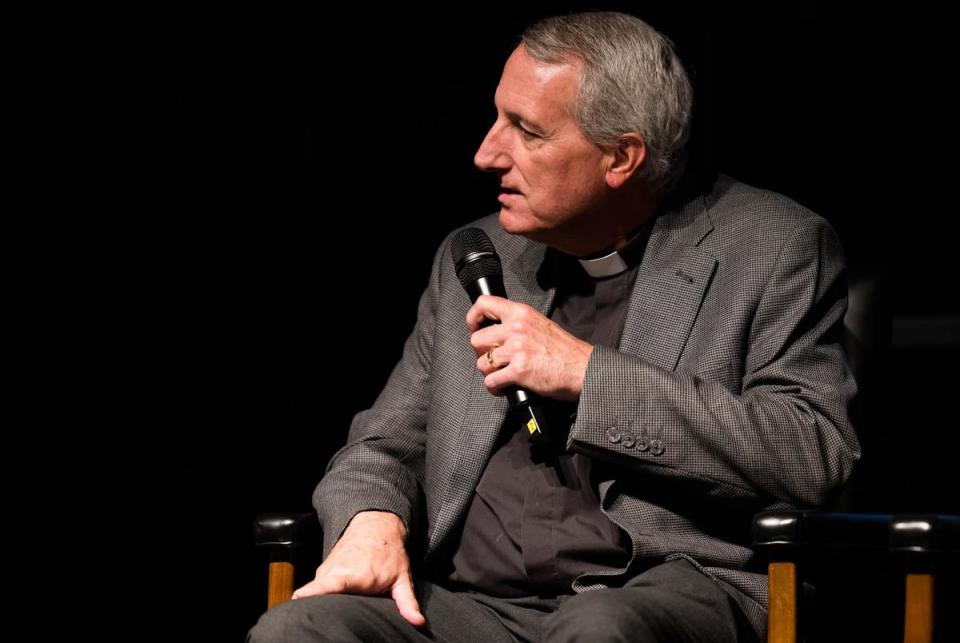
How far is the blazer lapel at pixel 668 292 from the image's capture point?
1873mm

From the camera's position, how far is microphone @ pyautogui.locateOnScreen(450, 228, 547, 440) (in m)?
1.74

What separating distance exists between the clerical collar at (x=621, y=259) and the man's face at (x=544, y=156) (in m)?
0.08

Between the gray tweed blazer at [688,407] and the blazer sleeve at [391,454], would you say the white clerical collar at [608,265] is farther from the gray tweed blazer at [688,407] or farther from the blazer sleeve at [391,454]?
the blazer sleeve at [391,454]

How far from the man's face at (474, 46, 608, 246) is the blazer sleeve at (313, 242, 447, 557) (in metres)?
0.27

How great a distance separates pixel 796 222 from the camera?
75.0 inches

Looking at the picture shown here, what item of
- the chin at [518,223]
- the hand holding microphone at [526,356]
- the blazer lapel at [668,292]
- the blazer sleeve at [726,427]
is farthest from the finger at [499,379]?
the chin at [518,223]

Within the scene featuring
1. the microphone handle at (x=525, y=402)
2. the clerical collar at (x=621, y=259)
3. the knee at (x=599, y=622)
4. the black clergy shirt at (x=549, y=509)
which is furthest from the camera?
the clerical collar at (x=621, y=259)

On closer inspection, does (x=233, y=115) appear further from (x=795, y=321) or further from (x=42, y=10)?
(x=795, y=321)

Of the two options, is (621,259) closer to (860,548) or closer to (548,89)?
(548,89)

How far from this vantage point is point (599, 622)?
150cm

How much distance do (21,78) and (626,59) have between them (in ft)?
4.25

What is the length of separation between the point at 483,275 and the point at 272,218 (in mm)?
1165

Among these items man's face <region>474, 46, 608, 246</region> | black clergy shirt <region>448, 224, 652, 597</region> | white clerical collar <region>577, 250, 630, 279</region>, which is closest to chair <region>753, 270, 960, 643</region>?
black clergy shirt <region>448, 224, 652, 597</region>

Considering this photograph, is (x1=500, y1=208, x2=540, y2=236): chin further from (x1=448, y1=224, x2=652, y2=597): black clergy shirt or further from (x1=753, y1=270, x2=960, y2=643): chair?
(x1=753, y1=270, x2=960, y2=643): chair
